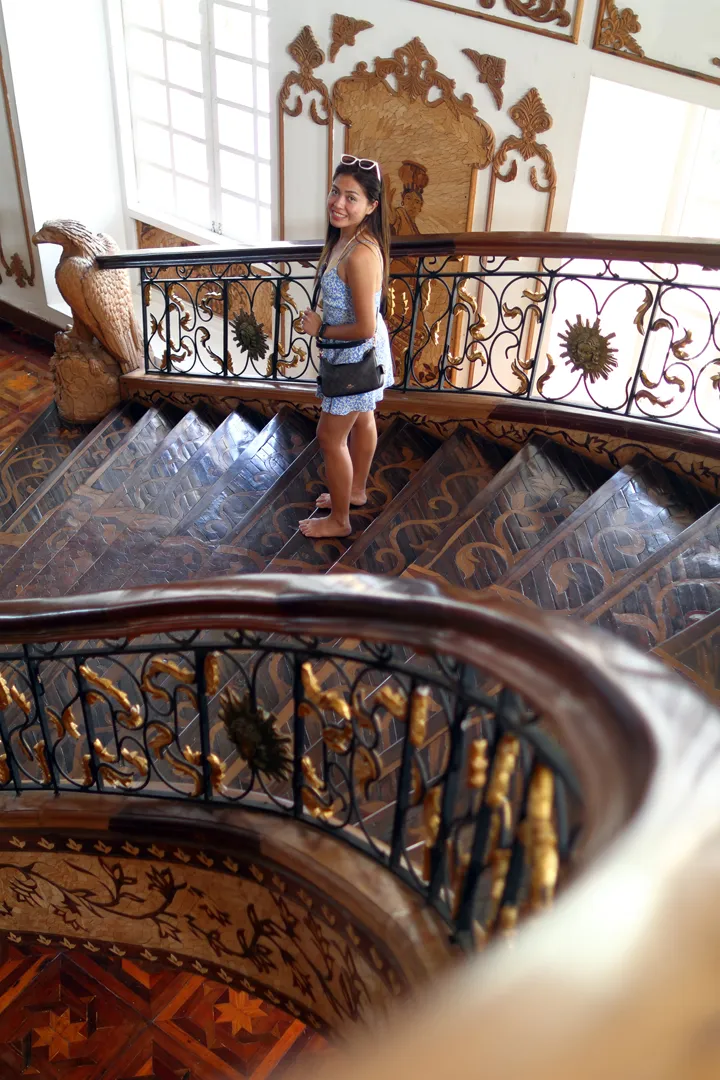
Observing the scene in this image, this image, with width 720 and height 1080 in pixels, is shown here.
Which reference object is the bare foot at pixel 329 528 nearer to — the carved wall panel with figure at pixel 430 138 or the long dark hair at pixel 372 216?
the long dark hair at pixel 372 216

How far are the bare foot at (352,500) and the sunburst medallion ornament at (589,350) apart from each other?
1.08 metres

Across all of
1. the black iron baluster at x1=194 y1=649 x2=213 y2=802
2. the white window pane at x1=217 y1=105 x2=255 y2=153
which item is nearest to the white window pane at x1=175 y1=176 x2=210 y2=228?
the white window pane at x1=217 y1=105 x2=255 y2=153

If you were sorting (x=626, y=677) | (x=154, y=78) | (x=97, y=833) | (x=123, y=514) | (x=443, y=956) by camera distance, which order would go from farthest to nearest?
(x=154, y=78), (x=123, y=514), (x=97, y=833), (x=443, y=956), (x=626, y=677)

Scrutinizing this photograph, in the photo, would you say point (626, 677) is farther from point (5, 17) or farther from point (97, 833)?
point (5, 17)

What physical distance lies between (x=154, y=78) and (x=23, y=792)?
7118 mm

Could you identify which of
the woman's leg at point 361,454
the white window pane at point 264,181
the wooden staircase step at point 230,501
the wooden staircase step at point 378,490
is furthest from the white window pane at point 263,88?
the woman's leg at point 361,454

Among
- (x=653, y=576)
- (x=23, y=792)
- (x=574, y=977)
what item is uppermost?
(x=574, y=977)

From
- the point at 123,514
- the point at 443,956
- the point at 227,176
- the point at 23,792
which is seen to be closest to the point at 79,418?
the point at 123,514

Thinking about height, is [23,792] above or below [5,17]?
below

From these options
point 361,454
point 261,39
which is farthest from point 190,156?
point 361,454

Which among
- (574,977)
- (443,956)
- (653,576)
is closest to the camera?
(574,977)

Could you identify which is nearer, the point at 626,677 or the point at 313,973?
the point at 626,677

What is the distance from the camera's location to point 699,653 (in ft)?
8.93

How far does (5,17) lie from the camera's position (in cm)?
677
